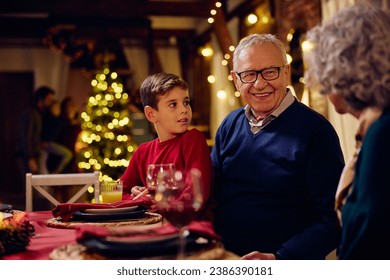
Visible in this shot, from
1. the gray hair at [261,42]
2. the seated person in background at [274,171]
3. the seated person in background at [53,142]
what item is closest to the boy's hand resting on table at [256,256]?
the seated person in background at [274,171]

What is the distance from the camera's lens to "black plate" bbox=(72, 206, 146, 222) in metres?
1.36

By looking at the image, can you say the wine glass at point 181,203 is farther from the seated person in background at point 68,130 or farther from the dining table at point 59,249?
the seated person in background at point 68,130

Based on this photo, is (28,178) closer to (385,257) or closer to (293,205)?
(293,205)

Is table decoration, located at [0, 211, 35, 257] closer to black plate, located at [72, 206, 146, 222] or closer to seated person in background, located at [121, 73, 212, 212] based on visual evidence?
black plate, located at [72, 206, 146, 222]

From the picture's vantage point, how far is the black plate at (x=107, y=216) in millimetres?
1359

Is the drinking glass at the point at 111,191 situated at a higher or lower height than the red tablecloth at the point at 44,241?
higher

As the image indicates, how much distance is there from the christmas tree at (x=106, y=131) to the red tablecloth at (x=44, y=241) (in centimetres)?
509

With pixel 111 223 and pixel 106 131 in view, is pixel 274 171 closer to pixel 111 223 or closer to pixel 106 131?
pixel 111 223

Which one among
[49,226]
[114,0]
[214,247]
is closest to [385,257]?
[214,247]

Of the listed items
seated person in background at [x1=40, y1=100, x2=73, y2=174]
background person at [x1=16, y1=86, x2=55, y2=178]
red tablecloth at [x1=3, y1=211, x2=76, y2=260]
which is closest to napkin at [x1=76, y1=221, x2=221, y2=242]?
red tablecloth at [x1=3, y1=211, x2=76, y2=260]
